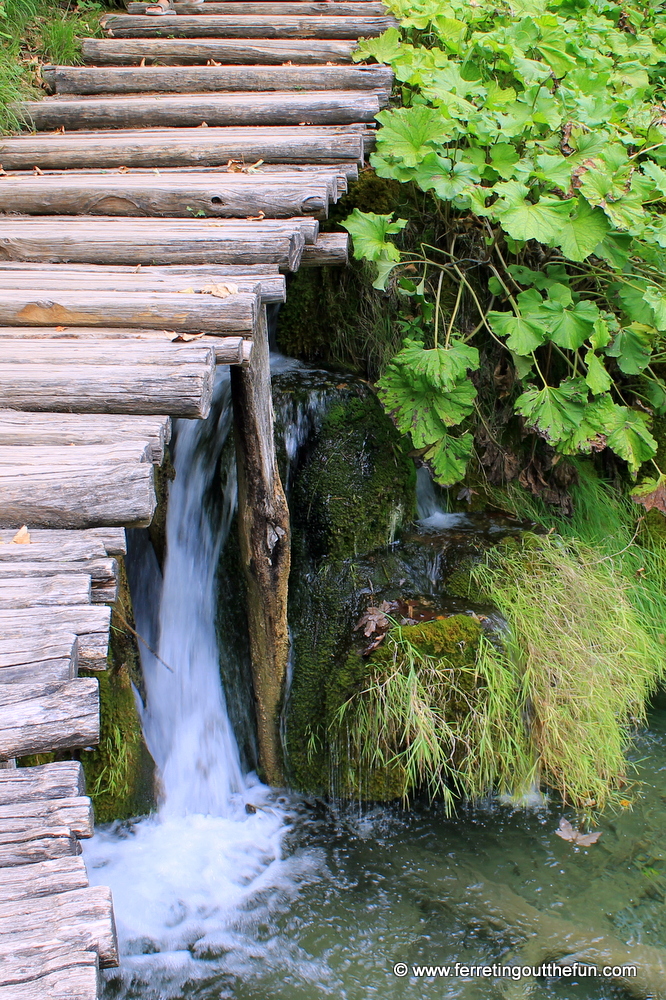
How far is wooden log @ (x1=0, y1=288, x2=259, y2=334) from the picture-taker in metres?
2.66

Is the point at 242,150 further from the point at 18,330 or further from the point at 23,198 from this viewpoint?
the point at 18,330

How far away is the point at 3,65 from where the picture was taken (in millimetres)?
4918

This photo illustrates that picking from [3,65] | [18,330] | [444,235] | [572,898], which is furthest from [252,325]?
[3,65]

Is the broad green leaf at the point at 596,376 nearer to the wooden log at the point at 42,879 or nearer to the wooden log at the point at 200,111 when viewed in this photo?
the wooden log at the point at 200,111

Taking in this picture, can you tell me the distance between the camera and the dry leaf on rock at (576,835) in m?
3.76

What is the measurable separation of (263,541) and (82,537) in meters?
1.94

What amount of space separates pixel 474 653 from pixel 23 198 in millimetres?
3267

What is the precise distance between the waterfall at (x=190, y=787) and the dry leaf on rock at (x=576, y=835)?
1.41 meters

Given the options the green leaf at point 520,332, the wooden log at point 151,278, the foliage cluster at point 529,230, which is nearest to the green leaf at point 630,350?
the foliage cluster at point 529,230

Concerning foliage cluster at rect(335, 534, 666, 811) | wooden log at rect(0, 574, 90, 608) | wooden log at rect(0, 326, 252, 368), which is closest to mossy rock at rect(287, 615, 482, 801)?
foliage cluster at rect(335, 534, 666, 811)

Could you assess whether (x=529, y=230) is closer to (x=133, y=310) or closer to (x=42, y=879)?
(x=133, y=310)

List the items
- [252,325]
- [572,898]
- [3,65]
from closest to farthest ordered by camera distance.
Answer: [252,325], [572,898], [3,65]

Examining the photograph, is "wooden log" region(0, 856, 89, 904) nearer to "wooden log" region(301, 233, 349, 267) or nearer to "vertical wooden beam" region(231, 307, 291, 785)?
"vertical wooden beam" region(231, 307, 291, 785)

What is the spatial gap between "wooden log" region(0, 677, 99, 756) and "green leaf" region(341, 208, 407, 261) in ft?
9.80
